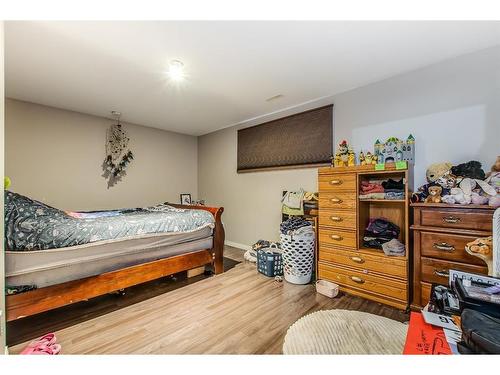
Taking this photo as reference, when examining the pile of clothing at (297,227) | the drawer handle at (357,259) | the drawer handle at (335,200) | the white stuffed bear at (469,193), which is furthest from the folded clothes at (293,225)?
the white stuffed bear at (469,193)

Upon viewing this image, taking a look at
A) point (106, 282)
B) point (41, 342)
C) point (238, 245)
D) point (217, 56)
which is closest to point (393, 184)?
point (217, 56)

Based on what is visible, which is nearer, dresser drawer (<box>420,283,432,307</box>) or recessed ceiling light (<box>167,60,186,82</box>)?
dresser drawer (<box>420,283,432,307</box>)

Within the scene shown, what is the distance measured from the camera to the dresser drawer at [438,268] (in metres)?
1.68

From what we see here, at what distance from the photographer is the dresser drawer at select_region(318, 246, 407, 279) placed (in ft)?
6.55

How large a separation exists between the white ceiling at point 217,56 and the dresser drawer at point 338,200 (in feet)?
4.16

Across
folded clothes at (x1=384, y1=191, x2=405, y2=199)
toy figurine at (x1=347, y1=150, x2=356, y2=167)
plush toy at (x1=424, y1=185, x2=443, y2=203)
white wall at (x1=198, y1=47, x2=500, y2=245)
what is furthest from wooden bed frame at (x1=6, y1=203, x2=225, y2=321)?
plush toy at (x1=424, y1=185, x2=443, y2=203)

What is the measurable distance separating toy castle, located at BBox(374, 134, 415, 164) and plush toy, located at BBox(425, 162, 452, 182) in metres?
0.20

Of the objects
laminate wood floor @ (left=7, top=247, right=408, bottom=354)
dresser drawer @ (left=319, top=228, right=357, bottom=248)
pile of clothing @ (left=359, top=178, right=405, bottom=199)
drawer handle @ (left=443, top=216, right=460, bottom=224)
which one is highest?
pile of clothing @ (left=359, top=178, right=405, bottom=199)

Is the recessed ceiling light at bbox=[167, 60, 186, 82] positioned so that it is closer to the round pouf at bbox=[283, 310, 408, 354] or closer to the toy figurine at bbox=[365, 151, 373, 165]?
the toy figurine at bbox=[365, 151, 373, 165]
